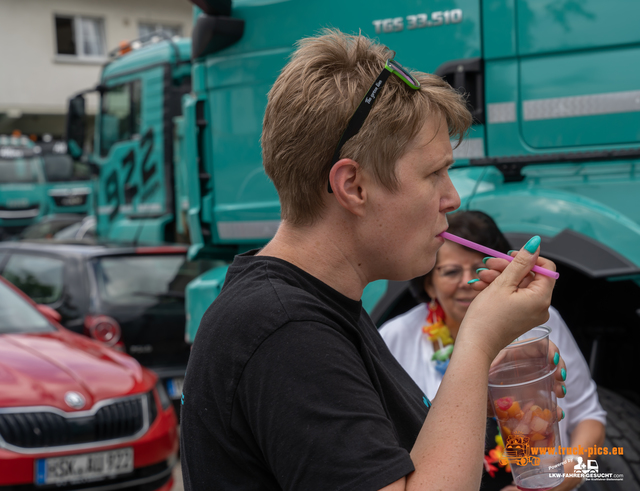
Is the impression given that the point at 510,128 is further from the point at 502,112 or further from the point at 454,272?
the point at 454,272

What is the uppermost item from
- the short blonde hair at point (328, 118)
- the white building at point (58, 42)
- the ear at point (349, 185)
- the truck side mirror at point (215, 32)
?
the white building at point (58, 42)

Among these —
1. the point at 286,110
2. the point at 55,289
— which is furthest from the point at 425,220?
the point at 55,289

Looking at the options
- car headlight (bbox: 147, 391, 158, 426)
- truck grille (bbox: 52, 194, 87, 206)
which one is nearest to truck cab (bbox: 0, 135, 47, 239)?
truck grille (bbox: 52, 194, 87, 206)

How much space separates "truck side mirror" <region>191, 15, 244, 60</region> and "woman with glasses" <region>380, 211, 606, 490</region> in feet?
5.99

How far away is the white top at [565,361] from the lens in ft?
8.16

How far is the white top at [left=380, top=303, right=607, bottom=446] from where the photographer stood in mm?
2486

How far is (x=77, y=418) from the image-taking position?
3.95 m

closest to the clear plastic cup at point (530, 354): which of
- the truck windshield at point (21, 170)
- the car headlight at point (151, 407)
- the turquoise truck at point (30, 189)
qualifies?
the car headlight at point (151, 407)

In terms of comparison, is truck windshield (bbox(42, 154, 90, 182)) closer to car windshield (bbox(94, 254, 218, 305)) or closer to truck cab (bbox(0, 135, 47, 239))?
truck cab (bbox(0, 135, 47, 239))

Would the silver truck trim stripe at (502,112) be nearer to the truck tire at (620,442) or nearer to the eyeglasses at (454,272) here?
the eyeglasses at (454,272)

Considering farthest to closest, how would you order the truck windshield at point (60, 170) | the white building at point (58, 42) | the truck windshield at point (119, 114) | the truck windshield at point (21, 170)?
the white building at point (58, 42) → the truck windshield at point (60, 170) → the truck windshield at point (21, 170) → the truck windshield at point (119, 114)

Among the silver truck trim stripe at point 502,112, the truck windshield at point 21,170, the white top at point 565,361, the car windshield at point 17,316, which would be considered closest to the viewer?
the white top at point 565,361

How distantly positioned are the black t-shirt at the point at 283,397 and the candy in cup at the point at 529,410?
1.15ft

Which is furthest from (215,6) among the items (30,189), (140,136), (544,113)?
(30,189)
